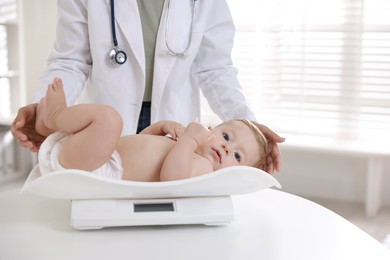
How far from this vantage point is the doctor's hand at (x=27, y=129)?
4.18 ft

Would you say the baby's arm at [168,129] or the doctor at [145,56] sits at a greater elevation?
the doctor at [145,56]

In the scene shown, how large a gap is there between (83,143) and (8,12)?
3226 mm

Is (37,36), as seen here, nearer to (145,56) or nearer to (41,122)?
(145,56)

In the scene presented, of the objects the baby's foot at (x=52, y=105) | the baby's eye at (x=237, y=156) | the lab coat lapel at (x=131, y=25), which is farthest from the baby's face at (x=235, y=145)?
the lab coat lapel at (x=131, y=25)

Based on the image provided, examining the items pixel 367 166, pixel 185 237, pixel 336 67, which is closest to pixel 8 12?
pixel 336 67

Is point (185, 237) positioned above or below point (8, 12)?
below

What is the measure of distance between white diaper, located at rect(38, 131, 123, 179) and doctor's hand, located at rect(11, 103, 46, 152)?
3.7 inches

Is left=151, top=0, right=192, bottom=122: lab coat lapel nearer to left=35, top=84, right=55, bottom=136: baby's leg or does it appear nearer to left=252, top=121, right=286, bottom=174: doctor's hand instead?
left=252, top=121, right=286, bottom=174: doctor's hand

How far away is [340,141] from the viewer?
3648 mm

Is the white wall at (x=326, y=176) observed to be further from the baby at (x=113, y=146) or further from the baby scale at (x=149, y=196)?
the baby scale at (x=149, y=196)

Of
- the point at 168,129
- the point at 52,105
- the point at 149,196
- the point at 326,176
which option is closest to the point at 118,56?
the point at 168,129

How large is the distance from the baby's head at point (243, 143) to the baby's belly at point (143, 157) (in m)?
0.16

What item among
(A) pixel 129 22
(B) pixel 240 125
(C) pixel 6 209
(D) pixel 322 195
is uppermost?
(A) pixel 129 22

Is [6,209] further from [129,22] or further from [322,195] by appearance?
[322,195]
